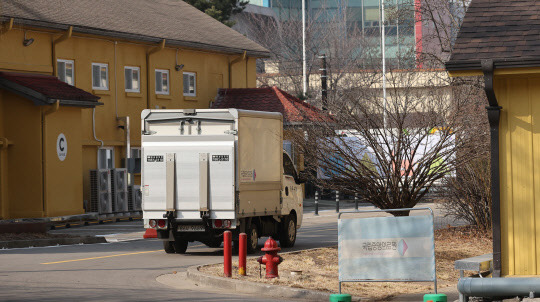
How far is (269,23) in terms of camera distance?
233 feet

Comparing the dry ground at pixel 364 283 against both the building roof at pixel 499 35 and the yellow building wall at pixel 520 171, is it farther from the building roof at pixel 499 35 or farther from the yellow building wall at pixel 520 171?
the building roof at pixel 499 35

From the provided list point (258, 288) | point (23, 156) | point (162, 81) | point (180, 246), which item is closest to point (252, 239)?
point (180, 246)

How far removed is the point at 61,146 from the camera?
32219 mm

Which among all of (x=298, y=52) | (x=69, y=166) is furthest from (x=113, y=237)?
(x=298, y=52)

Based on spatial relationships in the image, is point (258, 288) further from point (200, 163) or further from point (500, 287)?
point (200, 163)

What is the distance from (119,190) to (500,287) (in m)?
24.2

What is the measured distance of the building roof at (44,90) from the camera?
31.0m

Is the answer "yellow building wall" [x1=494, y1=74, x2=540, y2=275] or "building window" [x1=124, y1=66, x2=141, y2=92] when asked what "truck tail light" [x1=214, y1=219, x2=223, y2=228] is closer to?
"yellow building wall" [x1=494, y1=74, x2=540, y2=275]

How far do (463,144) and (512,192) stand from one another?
615cm

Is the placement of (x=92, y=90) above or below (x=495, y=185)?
above

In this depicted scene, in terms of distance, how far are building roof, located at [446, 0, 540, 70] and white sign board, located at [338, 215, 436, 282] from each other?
7.30 feet

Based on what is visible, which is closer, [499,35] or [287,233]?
[499,35]

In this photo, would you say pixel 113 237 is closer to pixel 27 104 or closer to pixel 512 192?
pixel 27 104

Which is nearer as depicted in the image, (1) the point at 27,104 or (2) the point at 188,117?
(2) the point at 188,117
